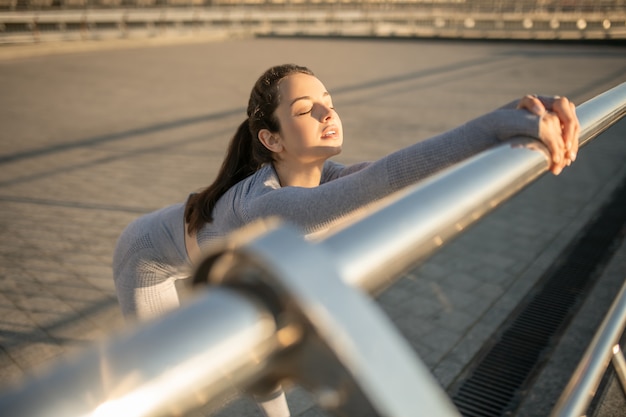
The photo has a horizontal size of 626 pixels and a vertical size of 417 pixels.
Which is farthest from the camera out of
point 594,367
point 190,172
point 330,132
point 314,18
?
point 314,18

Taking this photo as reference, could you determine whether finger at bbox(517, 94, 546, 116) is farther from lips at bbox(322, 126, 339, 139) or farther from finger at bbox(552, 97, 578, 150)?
lips at bbox(322, 126, 339, 139)

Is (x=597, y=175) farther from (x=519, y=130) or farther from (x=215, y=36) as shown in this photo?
(x=215, y=36)

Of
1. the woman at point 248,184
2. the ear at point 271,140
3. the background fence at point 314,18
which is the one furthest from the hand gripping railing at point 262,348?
the background fence at point 314,18

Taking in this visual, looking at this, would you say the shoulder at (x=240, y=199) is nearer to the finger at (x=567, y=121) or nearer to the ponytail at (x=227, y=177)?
the ponytail at (x=227, y=177)

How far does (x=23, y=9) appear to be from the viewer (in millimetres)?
22578

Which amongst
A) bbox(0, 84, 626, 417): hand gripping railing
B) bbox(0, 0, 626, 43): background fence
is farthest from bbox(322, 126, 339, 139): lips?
bbox(0, 0, 626, 43): background fence

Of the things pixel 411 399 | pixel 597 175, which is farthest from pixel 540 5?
pixel 411 399

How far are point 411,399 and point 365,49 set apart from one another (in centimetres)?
2344

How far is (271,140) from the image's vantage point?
226 centimetres

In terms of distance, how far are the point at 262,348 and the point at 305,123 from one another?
1.81m

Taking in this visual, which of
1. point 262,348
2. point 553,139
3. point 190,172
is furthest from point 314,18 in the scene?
point 262,348

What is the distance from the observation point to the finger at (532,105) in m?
1.27

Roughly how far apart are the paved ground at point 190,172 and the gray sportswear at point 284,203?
1.09m

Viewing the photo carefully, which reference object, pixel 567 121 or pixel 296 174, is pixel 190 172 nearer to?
pixel 296 174
